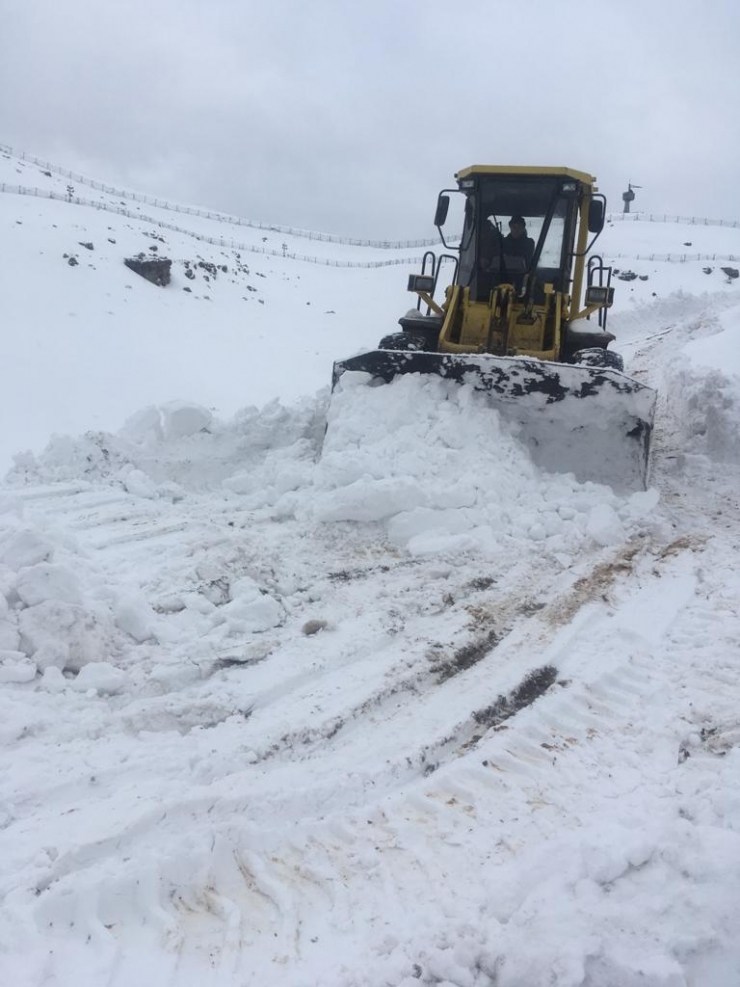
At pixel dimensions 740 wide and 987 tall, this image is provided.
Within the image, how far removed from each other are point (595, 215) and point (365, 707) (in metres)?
6.07

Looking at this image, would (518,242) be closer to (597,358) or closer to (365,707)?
(597,358)

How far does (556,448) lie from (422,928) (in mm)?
4496

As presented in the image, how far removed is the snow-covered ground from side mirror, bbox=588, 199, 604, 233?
2334mm

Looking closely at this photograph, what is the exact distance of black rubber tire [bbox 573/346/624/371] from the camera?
21.4 ft

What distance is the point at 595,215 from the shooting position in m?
7.26

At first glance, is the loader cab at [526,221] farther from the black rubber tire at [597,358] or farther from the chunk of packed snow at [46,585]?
the chunk of packed snow at [46,585]

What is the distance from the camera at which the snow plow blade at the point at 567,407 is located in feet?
18.6

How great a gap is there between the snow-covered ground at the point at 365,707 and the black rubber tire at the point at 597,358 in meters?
1.12

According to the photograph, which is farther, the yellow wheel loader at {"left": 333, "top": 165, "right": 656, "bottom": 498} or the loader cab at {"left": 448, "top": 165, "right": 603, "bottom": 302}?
the loader cab at {"left": 448, "top": 165, "right": 603, "bottom": 302}

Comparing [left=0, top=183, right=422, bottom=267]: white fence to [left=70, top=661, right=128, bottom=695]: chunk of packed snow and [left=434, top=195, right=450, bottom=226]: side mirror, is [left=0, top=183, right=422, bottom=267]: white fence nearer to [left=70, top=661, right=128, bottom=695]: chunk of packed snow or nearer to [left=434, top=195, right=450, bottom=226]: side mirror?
[left=434, top=195, right=450, bottom=226]: side mirror

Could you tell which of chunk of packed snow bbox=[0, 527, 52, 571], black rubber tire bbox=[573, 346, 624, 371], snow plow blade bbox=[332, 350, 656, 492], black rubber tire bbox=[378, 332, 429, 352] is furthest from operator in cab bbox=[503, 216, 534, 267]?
chunk of packed snow bbox=[0, 527, 52, 571]

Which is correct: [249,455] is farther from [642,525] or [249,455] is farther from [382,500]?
[642,525]

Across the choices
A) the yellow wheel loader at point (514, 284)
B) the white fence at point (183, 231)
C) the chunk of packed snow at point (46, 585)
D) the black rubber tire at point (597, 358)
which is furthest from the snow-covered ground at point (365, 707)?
the white fence at point (183, 231)

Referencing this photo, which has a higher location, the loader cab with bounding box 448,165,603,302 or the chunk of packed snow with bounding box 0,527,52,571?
the loader cab with bounding box 448,165,603,302
